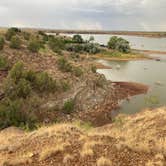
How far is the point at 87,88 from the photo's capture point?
31734 mm

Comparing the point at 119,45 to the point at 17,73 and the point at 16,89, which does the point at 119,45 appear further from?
the point at 16,89

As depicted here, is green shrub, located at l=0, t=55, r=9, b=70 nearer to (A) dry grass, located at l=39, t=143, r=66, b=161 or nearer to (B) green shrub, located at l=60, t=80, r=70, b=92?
(B) green shrub, located at l=60, t=80, r=70, b=92

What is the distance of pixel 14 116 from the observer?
21672mm

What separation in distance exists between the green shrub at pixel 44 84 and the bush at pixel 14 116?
450cm

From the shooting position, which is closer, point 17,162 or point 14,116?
point 17,162

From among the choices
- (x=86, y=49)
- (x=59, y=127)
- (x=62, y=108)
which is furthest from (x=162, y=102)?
(x=86, y=49)

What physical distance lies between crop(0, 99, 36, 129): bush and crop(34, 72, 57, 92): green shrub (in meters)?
4.50

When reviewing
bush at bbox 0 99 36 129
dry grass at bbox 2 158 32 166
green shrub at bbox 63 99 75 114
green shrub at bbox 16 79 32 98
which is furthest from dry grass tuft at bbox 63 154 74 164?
green shrub at bbox 63 99 75 114

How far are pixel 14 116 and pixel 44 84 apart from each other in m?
6.34

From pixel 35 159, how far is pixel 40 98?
17773 mm

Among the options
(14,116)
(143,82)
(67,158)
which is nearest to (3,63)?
(14,116)

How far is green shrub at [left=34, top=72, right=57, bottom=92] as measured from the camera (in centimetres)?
2742

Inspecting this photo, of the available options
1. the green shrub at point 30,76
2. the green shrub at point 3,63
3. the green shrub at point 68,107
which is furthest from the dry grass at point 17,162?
the green shrub at point 3,63

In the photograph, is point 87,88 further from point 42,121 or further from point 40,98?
point 42,121
